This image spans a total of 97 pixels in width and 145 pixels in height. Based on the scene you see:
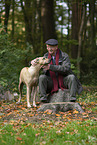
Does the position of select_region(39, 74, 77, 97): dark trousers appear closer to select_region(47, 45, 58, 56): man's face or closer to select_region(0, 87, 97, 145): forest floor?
select_region(0, 87, 97, 145): forest floor

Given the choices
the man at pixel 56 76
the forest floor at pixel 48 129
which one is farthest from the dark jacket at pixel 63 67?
the forest floor at pixel 48 129

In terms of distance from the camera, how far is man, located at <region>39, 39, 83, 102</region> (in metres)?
6.42

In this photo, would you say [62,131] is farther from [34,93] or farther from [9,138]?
[34,93]

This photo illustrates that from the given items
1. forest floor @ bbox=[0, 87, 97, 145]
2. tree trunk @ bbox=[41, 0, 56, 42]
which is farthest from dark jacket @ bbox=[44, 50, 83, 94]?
tree trunk @ bbox=[41, 0, 56, 42]

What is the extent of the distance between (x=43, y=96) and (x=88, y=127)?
208cm

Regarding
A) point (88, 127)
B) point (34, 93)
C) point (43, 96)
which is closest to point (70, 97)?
point (43, 96)

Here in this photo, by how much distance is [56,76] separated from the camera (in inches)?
266

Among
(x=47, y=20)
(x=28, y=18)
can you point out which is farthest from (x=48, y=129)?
(x=28, y=18)

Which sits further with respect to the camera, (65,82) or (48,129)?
(65,82)

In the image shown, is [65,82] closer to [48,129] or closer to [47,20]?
[48,129]

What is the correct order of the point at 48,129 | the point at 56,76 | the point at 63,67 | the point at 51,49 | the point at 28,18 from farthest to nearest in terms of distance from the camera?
the point at 28,18
the point at 56,76
the point at 51,49
the point at 63,67
the point at 48,129

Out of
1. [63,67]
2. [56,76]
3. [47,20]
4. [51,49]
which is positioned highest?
[47,20]

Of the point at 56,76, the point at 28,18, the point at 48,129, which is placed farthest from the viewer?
the point at 28,18

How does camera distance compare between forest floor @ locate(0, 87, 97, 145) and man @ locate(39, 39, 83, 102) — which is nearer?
forest floor @ locate(0, 87, 97, 145)
